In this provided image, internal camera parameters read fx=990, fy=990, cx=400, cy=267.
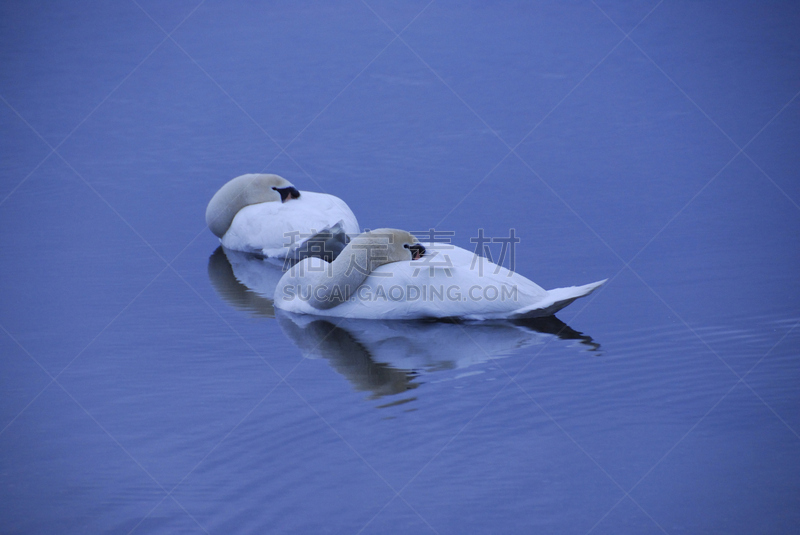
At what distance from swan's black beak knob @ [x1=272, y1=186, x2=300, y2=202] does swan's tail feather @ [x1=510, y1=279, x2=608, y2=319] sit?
4.26 m

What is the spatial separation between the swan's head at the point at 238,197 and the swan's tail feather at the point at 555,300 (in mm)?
4795

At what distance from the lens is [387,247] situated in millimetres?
10336

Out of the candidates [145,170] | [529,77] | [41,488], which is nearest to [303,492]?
[41,488]

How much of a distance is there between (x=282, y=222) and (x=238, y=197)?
1.17 metres

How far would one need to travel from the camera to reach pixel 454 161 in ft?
53.0

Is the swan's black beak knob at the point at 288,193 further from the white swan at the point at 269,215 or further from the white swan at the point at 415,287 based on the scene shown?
the white swan at the point at 415,287

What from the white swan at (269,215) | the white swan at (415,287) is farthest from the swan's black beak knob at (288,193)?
the white swan at (415,287)

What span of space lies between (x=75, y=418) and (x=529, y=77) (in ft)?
47.7

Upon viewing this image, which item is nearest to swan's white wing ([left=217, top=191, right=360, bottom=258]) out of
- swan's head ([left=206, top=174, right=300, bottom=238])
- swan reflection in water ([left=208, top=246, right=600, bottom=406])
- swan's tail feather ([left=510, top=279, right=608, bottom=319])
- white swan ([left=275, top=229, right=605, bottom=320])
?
swan's head ([left=206, top=174, right=300, bottom=238])

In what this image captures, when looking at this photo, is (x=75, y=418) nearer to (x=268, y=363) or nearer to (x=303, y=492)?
(x=268, y=363)

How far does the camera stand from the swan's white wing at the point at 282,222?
12477 millimetres

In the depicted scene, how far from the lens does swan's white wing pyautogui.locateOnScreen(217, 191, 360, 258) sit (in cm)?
1248

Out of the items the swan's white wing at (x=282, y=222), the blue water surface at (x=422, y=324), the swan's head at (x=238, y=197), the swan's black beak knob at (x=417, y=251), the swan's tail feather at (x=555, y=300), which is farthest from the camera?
the swan's head at (x=238, y=197)

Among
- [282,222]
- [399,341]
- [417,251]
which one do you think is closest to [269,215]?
[282,222]
